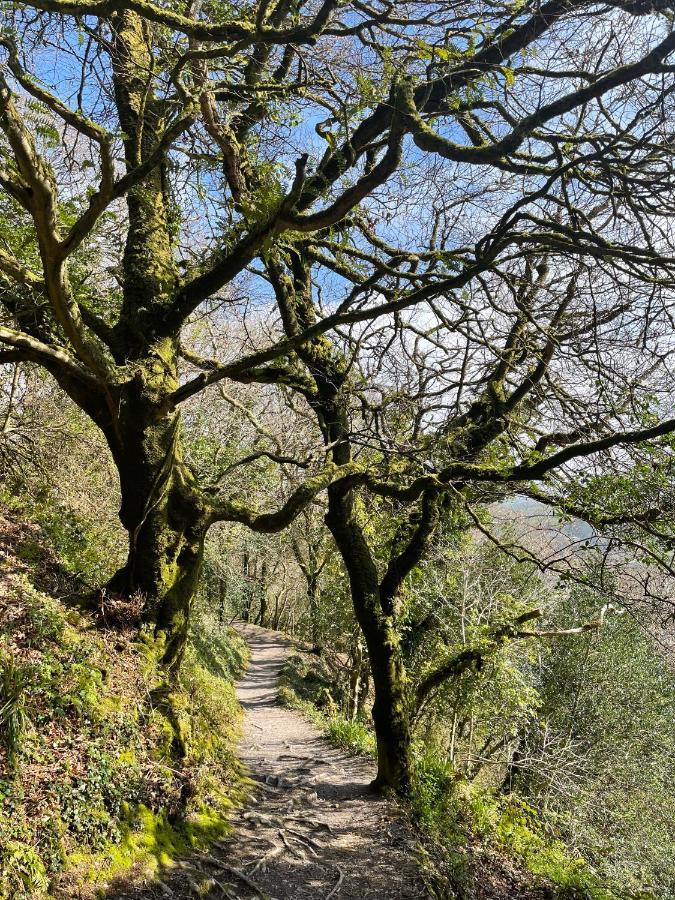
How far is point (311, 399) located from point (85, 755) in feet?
15.0

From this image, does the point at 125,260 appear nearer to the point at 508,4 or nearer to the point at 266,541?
the point at 508,4

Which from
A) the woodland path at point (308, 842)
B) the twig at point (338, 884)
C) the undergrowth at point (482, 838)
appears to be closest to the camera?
the woodland path at point (308, 842)

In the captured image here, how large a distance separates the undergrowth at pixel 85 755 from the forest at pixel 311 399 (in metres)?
0.02

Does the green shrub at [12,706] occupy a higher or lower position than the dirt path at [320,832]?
higher

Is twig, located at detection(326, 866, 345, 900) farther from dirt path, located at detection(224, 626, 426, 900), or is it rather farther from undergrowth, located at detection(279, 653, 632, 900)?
undergrowth, located at detection(279, 653, 632, 900)

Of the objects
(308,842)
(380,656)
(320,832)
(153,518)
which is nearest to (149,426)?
(153,518)

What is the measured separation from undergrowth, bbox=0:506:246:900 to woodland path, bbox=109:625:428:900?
0.27 metres

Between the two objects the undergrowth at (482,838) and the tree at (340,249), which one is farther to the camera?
the undergrowth at (482,838)

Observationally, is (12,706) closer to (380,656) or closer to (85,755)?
(85,755)

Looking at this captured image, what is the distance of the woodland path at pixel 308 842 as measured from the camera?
4.39 metres

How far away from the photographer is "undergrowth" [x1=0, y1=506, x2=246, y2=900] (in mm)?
3219

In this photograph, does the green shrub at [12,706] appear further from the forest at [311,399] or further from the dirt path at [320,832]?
the dirt path at [320,832]

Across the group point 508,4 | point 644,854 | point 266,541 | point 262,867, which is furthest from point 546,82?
point 266,541

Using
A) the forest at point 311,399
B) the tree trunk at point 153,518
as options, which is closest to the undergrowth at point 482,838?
the forest at point 311,399
